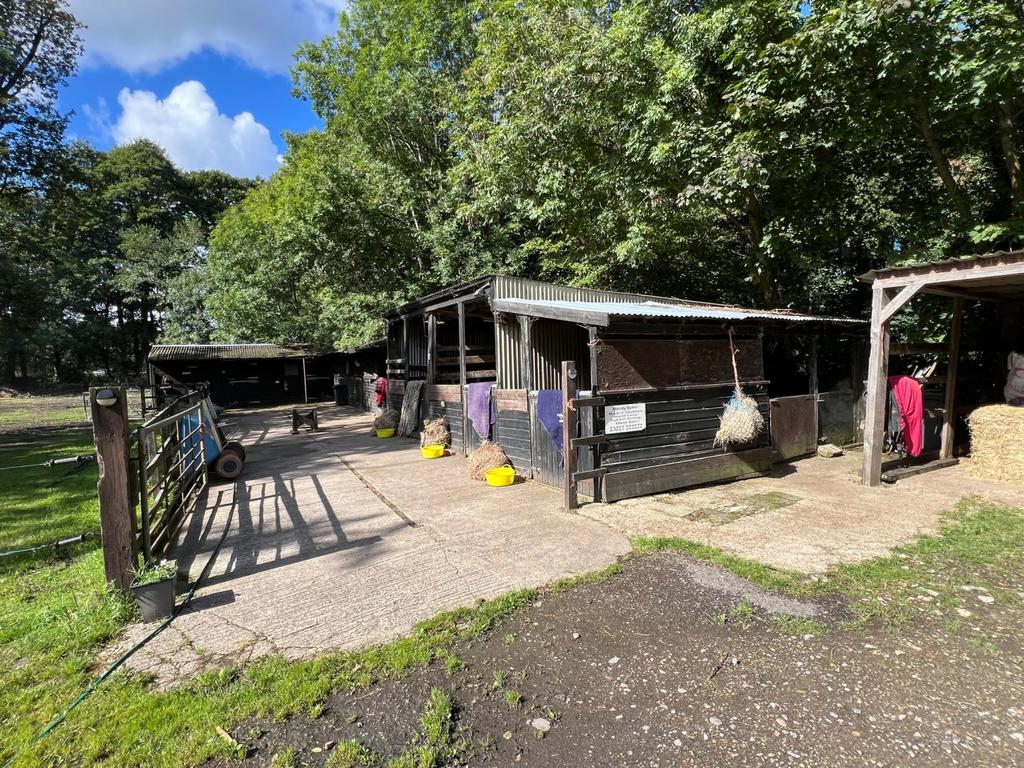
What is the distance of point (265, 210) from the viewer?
20.9 meters

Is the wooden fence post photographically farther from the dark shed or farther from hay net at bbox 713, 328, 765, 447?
the dark shed

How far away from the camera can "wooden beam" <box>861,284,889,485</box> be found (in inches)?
241

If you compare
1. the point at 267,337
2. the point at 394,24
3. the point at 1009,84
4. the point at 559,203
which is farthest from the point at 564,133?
the point at 267,337

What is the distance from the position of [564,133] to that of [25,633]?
12.2 metres

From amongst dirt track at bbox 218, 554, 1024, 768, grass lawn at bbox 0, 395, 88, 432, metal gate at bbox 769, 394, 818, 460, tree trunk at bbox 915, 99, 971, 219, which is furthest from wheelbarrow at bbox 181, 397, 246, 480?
grass lawn at bbox 0, 395, 88, 432

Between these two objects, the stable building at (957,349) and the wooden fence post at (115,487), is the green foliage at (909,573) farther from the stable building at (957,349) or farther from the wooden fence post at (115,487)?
the wooden fence post at (115,487)

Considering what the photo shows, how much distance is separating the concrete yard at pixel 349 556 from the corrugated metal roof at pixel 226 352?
1726 cm

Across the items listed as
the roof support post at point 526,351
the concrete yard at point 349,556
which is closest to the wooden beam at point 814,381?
the roof support post at point 526,351

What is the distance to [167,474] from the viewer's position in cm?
492

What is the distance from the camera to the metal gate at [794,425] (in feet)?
24.2

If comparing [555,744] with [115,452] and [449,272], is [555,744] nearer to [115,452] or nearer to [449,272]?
[115,452]

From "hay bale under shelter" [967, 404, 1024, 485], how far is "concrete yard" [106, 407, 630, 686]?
5625 millimetres

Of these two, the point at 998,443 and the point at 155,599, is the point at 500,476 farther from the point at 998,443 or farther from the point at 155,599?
the point at 998,443

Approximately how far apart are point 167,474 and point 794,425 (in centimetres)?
849
